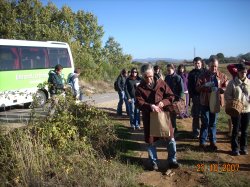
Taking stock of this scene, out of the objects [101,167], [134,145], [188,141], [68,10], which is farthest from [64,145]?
[68,10]

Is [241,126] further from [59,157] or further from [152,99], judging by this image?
[59,157]

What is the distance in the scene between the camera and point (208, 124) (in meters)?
7.07

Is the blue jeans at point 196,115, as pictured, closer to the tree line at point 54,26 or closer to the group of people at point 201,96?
the group of people at point 201,96

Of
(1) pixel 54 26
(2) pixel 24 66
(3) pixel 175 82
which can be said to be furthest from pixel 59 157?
(1) pixel 54 26

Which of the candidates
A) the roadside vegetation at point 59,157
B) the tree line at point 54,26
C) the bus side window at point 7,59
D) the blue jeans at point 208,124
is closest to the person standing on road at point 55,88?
the roadside vegetation at point 59,157

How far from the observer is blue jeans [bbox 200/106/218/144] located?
22.6ft

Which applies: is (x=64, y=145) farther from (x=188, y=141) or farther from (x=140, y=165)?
(x=188, y=141)

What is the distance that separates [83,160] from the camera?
17.5 feet

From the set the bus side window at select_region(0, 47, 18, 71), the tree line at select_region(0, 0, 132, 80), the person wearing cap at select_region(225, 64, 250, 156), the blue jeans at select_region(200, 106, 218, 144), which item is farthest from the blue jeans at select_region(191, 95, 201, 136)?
the tree line at select_region(0, 0, 132, 80)

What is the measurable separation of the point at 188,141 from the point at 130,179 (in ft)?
9.89
